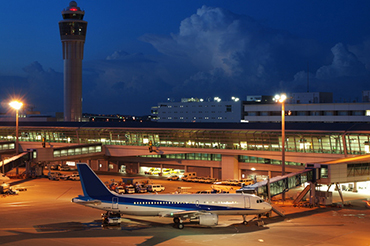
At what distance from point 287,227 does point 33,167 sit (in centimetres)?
7209

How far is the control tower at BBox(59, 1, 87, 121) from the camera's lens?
184m

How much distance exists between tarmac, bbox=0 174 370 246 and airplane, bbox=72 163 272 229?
1550 mm

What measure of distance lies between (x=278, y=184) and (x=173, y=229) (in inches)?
716

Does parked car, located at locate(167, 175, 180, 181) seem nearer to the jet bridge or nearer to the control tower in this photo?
the jet bridge

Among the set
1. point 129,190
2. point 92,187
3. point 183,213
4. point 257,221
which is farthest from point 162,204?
point 129,190

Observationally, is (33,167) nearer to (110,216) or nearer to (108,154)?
(108,154)

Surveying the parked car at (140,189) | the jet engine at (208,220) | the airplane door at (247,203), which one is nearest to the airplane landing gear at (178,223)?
the jet engine at (208,220)

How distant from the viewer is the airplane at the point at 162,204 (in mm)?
48531

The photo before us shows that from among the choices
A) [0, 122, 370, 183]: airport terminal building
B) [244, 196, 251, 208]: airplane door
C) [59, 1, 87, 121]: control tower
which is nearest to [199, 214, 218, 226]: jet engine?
[244, 196, 251, 208]: airplane door

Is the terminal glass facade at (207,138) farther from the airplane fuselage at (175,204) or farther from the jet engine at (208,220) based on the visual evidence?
the jet engine at (208,220)

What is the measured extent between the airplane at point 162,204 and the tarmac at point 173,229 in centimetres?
155

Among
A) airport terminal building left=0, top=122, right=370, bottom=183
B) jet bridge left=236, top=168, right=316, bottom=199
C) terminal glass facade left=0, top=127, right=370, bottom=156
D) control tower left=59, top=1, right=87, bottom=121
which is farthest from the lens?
control tower left=59, top=1, right=87, bottom=121

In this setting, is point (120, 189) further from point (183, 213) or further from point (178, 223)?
point (183, 213)

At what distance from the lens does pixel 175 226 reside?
162 feet
